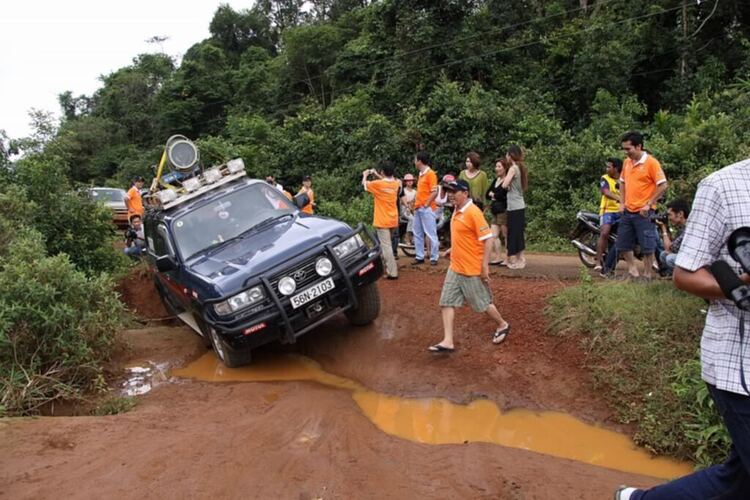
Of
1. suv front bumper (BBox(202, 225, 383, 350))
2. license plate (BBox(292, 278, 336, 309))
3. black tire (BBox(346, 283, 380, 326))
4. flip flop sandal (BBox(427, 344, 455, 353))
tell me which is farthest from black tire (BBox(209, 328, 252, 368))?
flip flop sandal (BBox(427, 344, 455, 353))

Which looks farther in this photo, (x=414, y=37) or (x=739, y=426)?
(x=414, y=37)

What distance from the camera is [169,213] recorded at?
7160 millimetres

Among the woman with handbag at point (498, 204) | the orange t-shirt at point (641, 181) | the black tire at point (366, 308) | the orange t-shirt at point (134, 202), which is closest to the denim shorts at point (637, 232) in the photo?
the orange t-shirt at point (641, 181)

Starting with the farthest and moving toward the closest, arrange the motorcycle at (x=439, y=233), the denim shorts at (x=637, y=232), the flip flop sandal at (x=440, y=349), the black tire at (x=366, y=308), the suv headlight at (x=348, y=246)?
the motorcycle at (x=439, y=233) < the black tire at (x=366, y=308) < the denim shorts at (x=637, y=232) < the suv headlight at (x=348, y=246) < the flip flop sandal at (x=440, y=349)

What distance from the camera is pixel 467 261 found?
5.64m

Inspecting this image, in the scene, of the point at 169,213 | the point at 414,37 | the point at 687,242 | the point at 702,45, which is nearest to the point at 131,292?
the point at 169,213

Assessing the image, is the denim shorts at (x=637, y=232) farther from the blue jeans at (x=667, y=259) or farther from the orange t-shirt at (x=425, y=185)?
the orange t-shirt at (x=425, y=185)

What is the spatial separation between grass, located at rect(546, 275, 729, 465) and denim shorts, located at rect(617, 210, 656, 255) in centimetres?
68

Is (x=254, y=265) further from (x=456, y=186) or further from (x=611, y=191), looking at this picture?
(x=611, y=191)

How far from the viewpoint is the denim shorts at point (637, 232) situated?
652 cm

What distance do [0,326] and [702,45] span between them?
68.8 ft

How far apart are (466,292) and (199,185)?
3.88 m

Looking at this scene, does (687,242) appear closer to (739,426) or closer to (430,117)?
(739,426)

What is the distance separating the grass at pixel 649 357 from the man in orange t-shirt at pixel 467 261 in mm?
887
